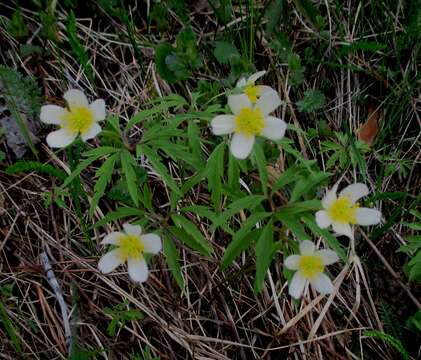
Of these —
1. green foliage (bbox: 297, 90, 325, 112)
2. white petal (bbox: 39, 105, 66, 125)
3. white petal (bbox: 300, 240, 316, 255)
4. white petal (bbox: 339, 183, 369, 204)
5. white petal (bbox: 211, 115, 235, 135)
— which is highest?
green foliage (bbox: 297, 90, 325, 112)

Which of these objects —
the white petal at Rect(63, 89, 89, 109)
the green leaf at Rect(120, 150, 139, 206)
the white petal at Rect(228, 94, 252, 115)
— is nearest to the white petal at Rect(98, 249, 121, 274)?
the green leaf at Rect(120, 150, 139, 206)

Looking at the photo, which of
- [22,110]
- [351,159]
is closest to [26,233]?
[22,110]

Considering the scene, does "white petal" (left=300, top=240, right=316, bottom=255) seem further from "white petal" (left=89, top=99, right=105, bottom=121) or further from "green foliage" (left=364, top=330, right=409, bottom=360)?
"white petal" (left=89, top=99, right=105, bottom=121)

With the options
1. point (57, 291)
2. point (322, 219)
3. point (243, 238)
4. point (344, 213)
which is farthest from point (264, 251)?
point (57, 291)

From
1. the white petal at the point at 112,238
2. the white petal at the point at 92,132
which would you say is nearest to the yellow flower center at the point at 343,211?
the white petal at the point at 112,238

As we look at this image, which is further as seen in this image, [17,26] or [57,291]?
[17,26]

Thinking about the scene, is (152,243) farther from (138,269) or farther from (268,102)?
(268,102)
